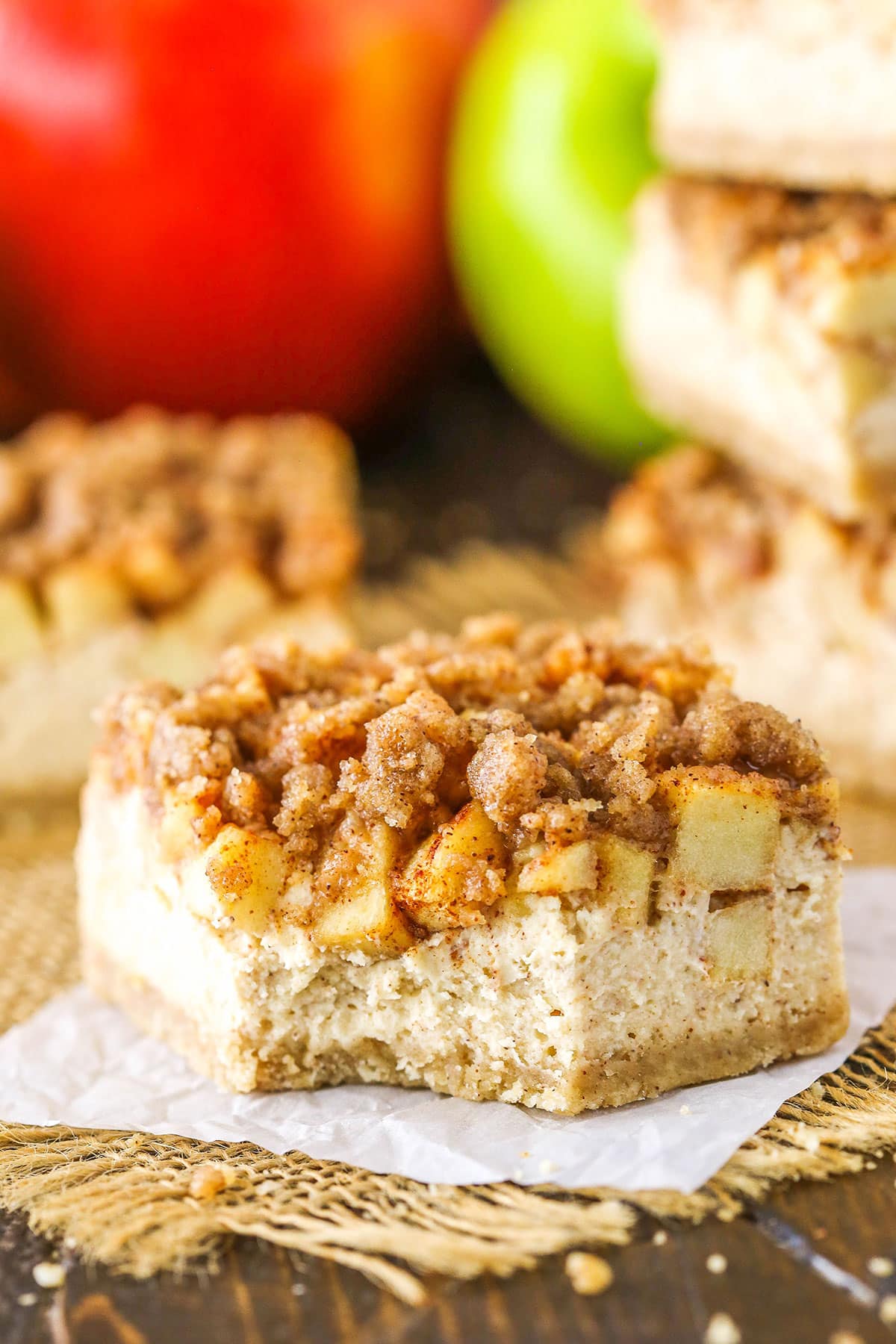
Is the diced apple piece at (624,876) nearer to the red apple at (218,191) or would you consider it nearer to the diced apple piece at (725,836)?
the diced apple piece at (725,836)

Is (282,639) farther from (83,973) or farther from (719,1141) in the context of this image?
(719,1141)

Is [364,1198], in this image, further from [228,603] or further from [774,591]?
[774,591]

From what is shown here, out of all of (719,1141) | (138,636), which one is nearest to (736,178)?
(138,636)

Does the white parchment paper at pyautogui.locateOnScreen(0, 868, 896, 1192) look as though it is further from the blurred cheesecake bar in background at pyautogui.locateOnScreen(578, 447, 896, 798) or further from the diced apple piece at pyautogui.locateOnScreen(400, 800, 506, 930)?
the blurred cheesecake bar in background at pyautogui.locateOnScreen(578, 447, 896, 798)

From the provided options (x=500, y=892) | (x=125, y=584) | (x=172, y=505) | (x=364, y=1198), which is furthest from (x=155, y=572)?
(x=364, y=1198)

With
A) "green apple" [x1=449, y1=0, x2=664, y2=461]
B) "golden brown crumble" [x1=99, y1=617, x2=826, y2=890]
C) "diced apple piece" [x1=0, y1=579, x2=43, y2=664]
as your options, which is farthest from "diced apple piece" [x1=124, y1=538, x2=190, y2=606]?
"green apple" [x1=449, y1=0, x2=664, y2=461]

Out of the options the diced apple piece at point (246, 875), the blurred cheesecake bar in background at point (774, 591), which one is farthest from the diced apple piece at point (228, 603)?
the diced apple piece at point (246, 875)
